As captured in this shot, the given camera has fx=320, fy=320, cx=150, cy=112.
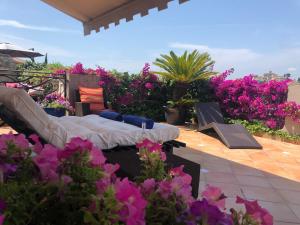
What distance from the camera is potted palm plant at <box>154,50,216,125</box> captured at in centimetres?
996

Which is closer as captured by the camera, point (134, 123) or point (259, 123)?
point (134, 123)

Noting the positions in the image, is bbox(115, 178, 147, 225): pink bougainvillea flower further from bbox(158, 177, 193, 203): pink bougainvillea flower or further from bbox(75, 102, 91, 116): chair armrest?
bbox(75, 102, 91, 116): chair armrest

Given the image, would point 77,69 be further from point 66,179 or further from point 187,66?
point 66,179

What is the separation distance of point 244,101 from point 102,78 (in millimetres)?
4432

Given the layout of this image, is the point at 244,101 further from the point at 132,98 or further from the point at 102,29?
the point at 102,29

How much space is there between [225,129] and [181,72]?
130 inches

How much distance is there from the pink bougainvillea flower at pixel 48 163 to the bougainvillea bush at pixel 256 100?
874cm

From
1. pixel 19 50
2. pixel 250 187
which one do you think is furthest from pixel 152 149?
pixel 19 50

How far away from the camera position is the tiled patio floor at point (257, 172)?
152 inches

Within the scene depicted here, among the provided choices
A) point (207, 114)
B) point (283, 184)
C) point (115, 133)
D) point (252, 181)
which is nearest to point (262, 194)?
point (252, 181)

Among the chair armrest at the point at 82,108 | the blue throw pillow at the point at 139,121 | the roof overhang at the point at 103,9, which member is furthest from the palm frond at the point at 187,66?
the blue throw pillow at the point at 139,121

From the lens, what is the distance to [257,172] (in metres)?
5.11

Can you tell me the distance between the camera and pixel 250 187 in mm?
4359

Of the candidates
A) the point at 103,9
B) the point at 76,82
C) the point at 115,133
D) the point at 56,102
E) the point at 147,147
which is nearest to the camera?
the point at 147,147
